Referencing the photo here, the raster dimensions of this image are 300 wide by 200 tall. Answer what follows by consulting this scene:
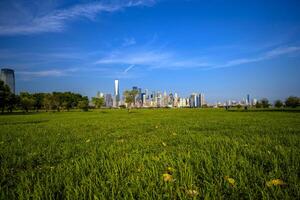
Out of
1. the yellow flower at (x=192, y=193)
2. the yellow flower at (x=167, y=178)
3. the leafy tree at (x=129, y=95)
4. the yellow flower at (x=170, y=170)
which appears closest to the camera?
the yellow flower at (x=192, y=193)

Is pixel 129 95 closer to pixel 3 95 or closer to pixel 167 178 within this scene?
pixel 3 95

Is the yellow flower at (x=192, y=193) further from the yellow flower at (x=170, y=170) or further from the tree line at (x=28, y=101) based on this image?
the tree line at (x=28, y=101)

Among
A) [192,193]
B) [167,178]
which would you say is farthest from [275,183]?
[167,178]

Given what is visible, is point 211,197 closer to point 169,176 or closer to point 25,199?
point 169,176

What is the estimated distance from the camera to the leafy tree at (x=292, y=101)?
391 ft

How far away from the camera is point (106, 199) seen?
2500 millimetres

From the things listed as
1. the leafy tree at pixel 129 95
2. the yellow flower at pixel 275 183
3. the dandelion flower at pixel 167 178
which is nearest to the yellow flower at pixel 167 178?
the dandelion flower at pixel 167 178

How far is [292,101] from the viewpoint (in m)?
121

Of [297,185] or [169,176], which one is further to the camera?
[169,176]

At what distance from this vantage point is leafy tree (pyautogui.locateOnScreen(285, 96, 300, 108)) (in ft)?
391

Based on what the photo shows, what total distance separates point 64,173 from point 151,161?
5.19 feet

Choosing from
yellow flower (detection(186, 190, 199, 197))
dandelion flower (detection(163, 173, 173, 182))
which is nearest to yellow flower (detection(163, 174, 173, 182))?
dandelion flower (detection(163, 173, 173, 182))

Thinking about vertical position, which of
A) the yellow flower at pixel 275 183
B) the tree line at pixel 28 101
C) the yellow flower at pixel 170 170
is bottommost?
the yellow flower at pixel 170 170

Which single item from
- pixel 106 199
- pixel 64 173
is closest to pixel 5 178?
pixel 64 173
